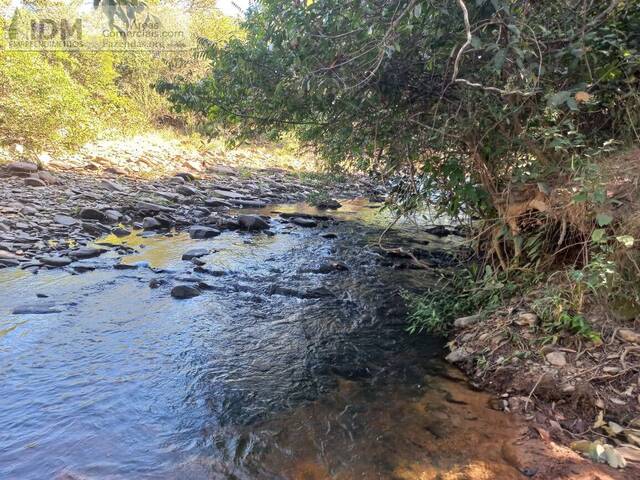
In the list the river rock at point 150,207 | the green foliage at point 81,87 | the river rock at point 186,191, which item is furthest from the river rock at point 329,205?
the green foliage at point 81,87

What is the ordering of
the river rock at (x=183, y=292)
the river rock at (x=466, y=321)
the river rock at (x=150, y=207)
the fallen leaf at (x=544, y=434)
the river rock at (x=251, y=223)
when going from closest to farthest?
the fallen leaf at (x=544, y=434)
the river rock at (x=466, y=321)
the river rock at (x=183, y=292)
the river rock at (x=251, y=223)
the river rock at (x=150, y=207)

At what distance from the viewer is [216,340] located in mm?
4910

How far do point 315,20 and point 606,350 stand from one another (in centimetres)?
346

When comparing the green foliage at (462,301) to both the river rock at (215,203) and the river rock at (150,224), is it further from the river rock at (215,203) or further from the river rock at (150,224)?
the river rock at (215,203)

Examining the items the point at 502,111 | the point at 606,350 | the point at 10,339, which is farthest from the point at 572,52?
the point at 10,339

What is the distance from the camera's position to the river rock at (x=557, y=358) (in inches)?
146

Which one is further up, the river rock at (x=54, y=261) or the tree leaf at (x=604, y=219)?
the tree leaf at (x=604, y=219)

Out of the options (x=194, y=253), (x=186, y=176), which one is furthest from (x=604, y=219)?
(x=186, y=176)

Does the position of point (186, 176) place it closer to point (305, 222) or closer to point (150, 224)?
point (150, 224)

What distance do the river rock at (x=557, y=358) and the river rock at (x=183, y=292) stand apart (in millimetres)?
4184

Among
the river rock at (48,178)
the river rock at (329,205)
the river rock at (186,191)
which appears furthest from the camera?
the river rock at (329,205)

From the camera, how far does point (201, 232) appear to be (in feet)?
30.6

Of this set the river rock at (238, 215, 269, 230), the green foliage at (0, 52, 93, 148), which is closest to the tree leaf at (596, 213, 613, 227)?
the river rock at (238, 215, 269, 230)

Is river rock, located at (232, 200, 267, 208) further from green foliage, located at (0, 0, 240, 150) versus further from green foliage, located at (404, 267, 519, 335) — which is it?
green foliage, located at (404, 267, 519, 335)
